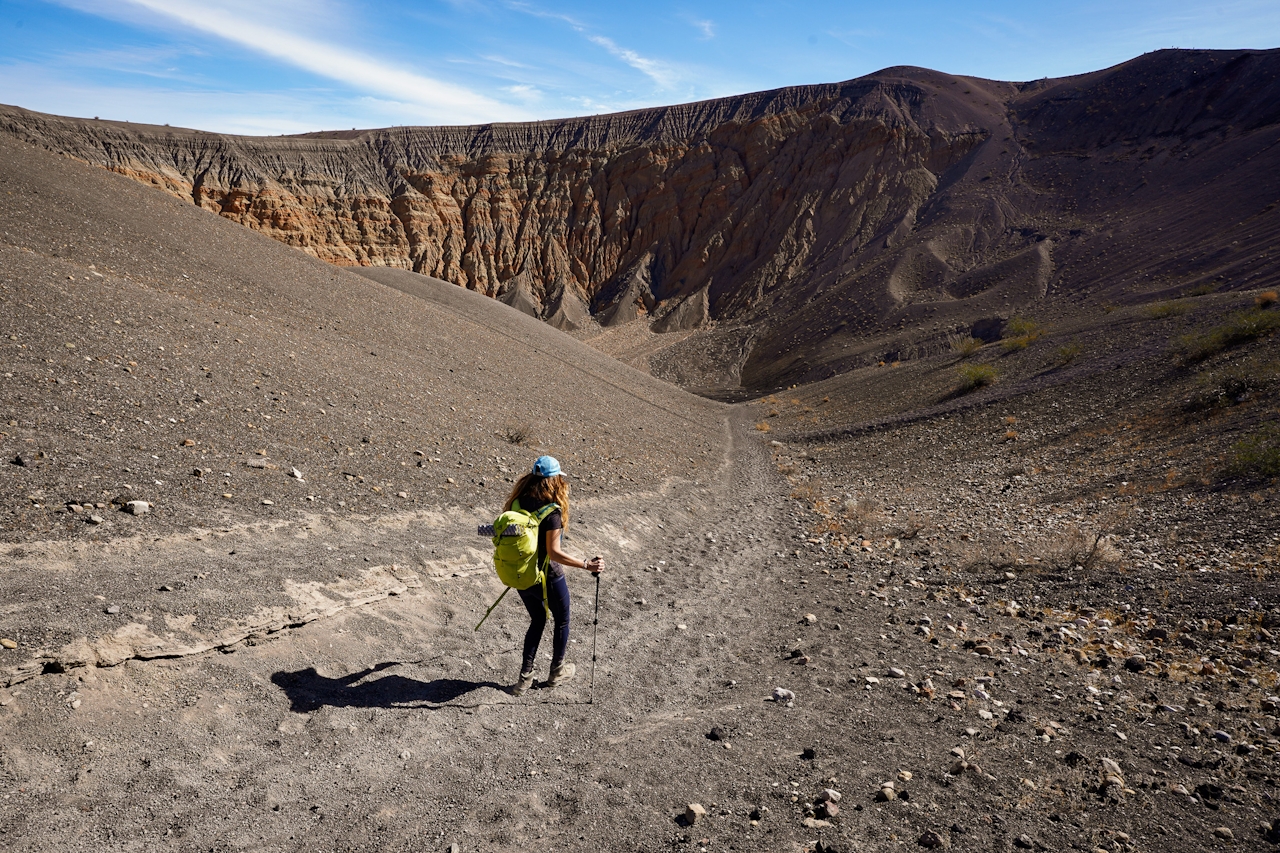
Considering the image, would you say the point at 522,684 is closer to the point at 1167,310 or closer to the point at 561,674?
the point at 561,674

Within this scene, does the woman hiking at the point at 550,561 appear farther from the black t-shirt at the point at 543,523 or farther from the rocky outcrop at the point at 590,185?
the rocky outcrop at the point at 590,185

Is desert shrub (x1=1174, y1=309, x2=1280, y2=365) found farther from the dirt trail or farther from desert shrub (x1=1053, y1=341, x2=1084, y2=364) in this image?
the dirt trail

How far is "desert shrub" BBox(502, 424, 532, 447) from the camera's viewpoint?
14.7m

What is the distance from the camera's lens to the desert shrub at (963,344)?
32438 millimetres

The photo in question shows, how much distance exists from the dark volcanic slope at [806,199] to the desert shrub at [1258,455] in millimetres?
22856

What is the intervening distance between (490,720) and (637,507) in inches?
316

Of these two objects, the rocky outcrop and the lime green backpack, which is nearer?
the lime green backpack

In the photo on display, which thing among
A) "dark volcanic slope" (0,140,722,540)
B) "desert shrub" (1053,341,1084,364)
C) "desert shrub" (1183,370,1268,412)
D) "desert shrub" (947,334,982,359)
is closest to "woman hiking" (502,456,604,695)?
"dark volcanic slope" (0,140,722,540)

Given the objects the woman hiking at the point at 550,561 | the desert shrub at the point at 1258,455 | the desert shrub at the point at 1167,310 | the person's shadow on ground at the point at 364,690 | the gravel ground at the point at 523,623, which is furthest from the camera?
the desert shrub at the point at 1167,310

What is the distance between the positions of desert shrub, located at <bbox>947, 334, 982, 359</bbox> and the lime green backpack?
31269 millimetres

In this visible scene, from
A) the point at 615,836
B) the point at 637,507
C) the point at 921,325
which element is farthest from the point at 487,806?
the point at 921,325

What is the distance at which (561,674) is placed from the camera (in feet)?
19.7

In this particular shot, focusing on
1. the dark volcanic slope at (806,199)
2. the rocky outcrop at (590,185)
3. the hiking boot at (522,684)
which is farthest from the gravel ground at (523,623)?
the rocky outcrop at (590,185)

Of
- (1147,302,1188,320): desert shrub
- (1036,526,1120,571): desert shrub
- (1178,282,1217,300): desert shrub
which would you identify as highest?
(1178,282,1217,300): desert shrub
